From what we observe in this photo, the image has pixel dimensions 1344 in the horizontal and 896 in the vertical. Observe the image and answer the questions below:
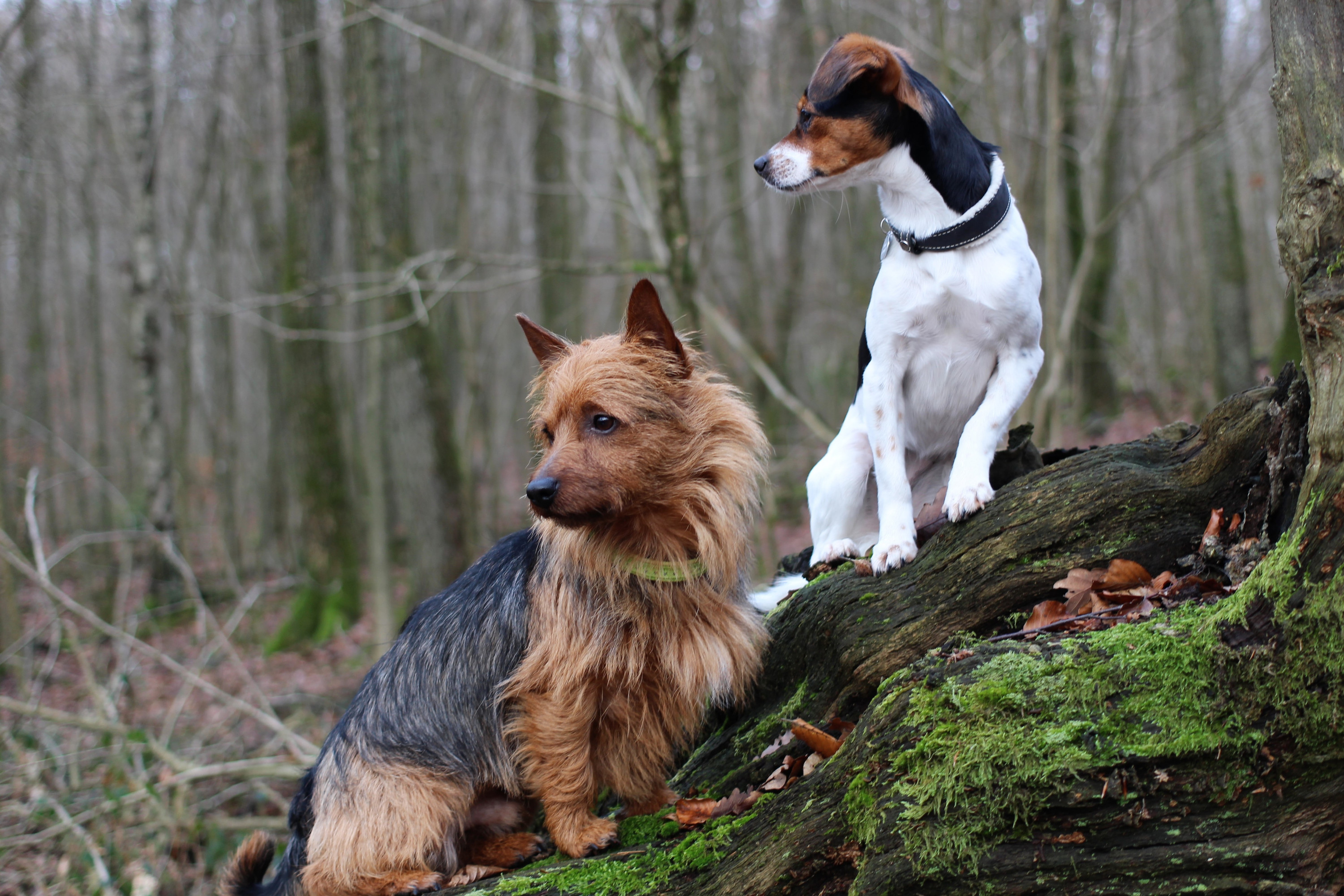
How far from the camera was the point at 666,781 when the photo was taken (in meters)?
3.82

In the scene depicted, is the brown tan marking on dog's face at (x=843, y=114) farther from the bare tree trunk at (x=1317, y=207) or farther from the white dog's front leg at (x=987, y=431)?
the bare tree trunk at (x=1317, y=207)

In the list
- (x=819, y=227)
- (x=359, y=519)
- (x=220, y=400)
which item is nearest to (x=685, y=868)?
(x=359, y=519)

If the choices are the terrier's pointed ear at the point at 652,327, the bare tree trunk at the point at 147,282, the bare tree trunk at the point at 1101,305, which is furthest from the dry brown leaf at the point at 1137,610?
the bare tree trunk at the point at 147,282

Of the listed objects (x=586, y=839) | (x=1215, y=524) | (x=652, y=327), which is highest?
(x=652, y=327)

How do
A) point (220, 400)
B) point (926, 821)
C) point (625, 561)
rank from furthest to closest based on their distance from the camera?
point (220, 400) < point (625, 561) < point (926, 821)

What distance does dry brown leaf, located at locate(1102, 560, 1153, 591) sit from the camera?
310cm

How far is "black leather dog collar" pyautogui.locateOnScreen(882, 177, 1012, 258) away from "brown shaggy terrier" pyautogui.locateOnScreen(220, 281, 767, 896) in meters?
0.94

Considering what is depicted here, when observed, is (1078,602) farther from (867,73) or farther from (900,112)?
(867,73)

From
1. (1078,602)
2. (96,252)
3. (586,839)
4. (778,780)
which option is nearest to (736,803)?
(778,780)

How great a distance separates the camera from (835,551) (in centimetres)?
416

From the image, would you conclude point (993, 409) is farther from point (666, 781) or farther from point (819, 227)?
point (819, 227)

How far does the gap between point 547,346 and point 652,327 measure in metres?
0.48

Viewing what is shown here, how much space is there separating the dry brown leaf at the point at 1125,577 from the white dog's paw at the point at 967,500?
1.67 feet

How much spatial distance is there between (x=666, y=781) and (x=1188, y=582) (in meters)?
2.16
